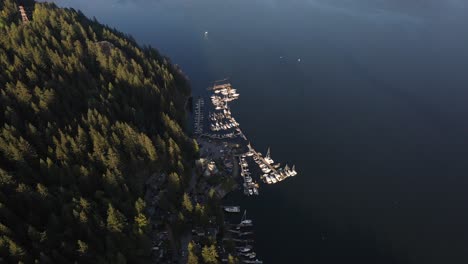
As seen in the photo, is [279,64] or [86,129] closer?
[86,129]

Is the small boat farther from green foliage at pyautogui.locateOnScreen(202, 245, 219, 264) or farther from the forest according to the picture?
green foliage at pyautogui.locateOnScreen(202, 245, 219, 264)

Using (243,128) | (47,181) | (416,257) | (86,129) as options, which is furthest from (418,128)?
(47,181)

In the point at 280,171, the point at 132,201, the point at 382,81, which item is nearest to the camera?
the point at 132,201

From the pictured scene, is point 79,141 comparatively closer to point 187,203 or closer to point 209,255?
point 187,203

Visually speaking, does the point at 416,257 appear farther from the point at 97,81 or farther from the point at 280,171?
the point at 97,81

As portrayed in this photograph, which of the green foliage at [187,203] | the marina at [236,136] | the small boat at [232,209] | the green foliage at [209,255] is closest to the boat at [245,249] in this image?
the small boat at [232,209]

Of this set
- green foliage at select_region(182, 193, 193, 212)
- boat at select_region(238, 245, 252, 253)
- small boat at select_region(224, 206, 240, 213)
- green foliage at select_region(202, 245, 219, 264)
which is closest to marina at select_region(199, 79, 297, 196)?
small boat at select_region(224, 206, 240, 213)
